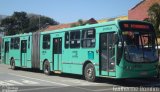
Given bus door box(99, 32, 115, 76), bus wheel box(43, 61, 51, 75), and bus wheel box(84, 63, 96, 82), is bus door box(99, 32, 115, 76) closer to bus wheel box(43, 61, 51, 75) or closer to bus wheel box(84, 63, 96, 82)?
bus wheel box(84, 63, 96, 82)

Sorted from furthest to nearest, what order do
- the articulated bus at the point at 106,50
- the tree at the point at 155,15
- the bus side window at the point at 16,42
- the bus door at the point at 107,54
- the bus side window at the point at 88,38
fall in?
the tree at the point at 155,15, the bus side window at the point at 16,42, the bus side window at the point at 88,38, the bus door at the point at 107,54, the articulated bus at the point at 106,50

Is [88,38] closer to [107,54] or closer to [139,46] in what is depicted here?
[107,54]

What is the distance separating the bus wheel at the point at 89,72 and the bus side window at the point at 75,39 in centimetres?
153

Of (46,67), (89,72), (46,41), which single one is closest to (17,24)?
(46,41)

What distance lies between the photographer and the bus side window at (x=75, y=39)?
60.7 ft

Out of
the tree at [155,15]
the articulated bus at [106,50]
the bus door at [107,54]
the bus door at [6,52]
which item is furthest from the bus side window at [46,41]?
A: the tree at [155,15]

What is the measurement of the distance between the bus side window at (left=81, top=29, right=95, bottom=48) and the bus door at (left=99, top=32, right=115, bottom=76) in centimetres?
73

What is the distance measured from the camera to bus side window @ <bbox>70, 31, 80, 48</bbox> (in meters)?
18.5

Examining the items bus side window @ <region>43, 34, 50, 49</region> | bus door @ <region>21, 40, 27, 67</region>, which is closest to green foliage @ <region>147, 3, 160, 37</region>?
bus door @ <region>21, 40, 27, 67</region>

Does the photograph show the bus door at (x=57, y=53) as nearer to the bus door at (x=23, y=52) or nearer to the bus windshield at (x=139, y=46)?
the bus door at (x=23, y=52)

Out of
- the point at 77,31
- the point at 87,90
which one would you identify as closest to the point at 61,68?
the point at 77,31

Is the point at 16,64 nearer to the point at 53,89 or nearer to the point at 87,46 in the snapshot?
the point at 87,46

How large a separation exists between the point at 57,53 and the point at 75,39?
8.74 ft

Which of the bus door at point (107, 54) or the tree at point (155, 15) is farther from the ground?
the tree at point (155, 15)
